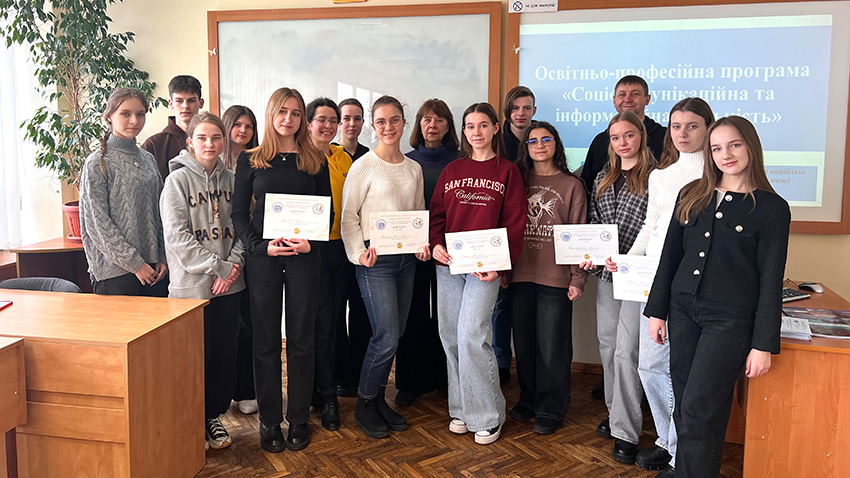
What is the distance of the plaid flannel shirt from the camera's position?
2.78 metres

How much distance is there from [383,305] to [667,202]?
1322mm

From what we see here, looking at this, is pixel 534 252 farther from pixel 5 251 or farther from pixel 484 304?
pixel 5 251

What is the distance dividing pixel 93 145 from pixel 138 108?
1844 mm

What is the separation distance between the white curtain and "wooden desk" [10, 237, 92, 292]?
1.47 feet

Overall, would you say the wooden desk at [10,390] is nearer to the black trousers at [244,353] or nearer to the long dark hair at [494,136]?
the black trousers at [244,353]

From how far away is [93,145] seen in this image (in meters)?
4.30

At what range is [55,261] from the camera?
13.3 feet

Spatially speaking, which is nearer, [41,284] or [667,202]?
[667,202]

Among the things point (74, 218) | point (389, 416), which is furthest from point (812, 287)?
point (74, 218)

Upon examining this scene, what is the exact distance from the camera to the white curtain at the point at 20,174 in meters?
4.37

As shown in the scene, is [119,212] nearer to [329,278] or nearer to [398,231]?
[329,278]

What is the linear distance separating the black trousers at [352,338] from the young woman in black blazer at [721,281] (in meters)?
1.69

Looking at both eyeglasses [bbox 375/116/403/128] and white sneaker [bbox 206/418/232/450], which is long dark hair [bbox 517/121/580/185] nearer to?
eyeglasses [bbox 375/116/403/128]

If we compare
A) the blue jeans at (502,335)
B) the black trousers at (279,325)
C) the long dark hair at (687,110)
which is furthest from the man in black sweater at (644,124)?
the black trousers at (279,325)
